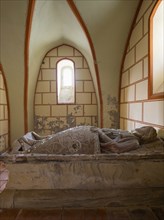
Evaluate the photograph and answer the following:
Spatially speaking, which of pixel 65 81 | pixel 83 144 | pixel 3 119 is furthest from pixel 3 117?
pixel 83 144

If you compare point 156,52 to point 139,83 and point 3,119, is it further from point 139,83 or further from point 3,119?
point 3,119

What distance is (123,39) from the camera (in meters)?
4.57

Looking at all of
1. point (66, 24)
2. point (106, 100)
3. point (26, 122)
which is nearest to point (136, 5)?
point (66, 24)

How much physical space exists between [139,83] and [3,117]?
3654 mm

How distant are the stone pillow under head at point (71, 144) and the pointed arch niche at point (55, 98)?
13.5 feet

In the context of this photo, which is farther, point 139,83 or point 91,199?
point 139,83

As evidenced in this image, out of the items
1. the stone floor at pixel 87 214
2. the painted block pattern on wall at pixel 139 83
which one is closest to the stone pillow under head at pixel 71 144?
the stone floor at pixel 87 214

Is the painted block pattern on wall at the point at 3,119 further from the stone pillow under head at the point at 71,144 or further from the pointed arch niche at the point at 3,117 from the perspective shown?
the stone pillow under head at the point at 71,144

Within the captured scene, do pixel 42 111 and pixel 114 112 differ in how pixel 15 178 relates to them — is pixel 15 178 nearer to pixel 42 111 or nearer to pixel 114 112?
pixel 114 112

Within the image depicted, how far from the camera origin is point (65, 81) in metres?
6.63

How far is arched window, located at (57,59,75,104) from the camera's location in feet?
21.4

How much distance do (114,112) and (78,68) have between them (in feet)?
6.16

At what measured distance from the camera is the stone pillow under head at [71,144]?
2.32m

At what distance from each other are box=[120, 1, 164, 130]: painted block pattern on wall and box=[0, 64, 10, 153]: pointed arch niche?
313cm
